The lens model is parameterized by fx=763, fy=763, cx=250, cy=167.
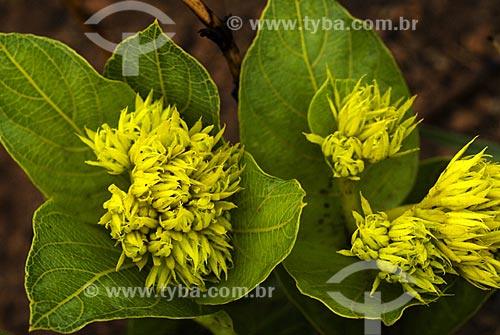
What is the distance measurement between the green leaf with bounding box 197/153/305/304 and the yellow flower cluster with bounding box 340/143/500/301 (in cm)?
7

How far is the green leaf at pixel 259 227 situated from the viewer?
60cm

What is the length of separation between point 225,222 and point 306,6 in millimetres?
227

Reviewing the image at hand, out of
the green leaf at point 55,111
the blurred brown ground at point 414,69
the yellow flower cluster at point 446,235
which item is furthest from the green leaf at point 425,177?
the blurred brown ground at point 414,69

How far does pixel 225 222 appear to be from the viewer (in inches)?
25.3

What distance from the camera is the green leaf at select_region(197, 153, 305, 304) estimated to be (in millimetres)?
598

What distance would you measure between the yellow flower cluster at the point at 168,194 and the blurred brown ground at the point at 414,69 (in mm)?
776

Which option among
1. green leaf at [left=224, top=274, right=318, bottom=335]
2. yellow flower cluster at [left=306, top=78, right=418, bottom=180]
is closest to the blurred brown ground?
green leaf at [left=224, top=274, right=318, bottom=335]

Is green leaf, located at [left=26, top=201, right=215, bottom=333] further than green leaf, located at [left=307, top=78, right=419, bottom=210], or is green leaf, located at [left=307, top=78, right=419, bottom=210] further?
green leaf, located at [left=307, top=78, right=419, bottom=210]

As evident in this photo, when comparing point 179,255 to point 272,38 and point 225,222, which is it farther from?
point 272,38

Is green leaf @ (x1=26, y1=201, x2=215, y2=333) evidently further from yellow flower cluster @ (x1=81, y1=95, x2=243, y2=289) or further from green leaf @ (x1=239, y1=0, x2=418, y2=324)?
green leaf @ (x1=239, y1=0, x2=418, y2=324)

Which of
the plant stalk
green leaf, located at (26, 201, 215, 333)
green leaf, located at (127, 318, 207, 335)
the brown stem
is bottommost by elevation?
green leaf, located at (127, 318, 207, 335)

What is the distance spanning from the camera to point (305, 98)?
0.74 meters

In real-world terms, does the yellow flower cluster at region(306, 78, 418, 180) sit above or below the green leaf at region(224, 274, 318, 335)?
above

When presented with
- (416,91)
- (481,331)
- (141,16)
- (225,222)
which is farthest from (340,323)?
(141,16)
